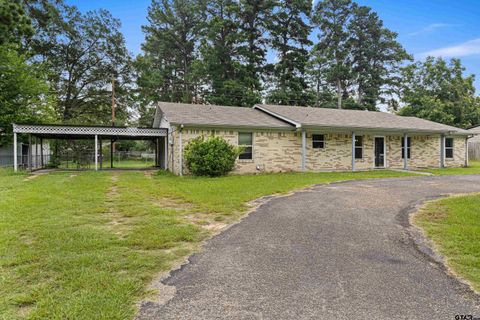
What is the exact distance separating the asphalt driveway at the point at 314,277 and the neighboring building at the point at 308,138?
9.27 m

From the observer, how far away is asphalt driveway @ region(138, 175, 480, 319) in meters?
2.62

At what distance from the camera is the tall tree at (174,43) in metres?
34.4

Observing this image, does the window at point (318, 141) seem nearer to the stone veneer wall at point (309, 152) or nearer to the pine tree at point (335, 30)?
the stone veneer wall at point (309, 152)

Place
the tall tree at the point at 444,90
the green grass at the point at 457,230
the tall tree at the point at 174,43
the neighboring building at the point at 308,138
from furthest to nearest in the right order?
the tall tree at the point at 444,90
the tall tree at the point at 174,43
the neighboring building at the point at 308,138
the green grass at the point at 457,230

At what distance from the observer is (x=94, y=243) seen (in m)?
4.27

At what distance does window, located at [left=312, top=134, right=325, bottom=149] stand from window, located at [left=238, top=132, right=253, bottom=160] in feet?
11.8

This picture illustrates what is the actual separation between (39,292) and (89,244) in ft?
4.56

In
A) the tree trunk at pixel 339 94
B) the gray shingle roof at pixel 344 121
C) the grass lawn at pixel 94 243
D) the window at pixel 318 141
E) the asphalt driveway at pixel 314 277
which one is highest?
the tree trunk at pixel 339 94

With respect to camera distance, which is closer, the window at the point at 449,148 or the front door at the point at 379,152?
the front door at the point at 379,152

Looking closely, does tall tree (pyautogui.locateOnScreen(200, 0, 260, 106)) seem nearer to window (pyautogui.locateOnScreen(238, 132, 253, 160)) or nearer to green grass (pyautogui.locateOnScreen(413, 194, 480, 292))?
window (pyautogui.locateOnScreen(238, 132, 253, 160))

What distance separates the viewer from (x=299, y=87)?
33469 mm

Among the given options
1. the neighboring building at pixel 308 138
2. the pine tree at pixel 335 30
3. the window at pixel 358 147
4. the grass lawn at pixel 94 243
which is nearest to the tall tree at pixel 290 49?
the pine tree at pixel 335 30

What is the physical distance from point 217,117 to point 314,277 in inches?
504

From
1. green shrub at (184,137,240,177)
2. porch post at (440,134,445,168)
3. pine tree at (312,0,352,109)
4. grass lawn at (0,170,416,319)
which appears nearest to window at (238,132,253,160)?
green shrub at (184,137,240,177)
